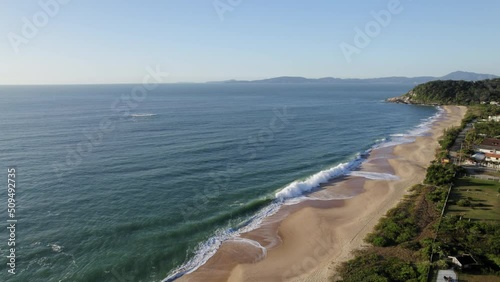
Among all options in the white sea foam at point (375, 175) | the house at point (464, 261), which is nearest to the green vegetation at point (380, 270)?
the house at point (464, 261)

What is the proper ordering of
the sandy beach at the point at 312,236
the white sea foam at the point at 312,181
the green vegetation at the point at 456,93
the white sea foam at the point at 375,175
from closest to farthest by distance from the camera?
1. the sandy beach at the point at 312,236
2. the white sea foam at the point at 312,181
3. the white sea foam at the point at 375,175
4. the green vegetation at the point at 456,93

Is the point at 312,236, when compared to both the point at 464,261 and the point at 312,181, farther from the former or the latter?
the point at 312,181

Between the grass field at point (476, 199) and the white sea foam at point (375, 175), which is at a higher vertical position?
the white sea foam at point (375, 175)

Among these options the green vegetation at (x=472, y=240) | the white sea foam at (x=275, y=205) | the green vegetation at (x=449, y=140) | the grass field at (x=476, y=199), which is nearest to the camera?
the green vegetation at (x=472, y=240)

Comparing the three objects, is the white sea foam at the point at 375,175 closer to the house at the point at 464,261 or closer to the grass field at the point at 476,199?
the grass field at the point at 476,199

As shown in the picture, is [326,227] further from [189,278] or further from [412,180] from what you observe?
[412,180]

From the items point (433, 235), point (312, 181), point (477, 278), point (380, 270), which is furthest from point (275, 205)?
point (477, 278)

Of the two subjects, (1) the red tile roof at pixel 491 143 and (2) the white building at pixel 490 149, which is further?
(1) the red tile roof at pixel 491 143

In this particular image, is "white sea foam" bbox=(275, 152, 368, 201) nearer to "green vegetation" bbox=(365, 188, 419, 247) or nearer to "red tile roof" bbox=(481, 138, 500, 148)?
"green vegetation" bbox=(365, 188, 419, 247)
